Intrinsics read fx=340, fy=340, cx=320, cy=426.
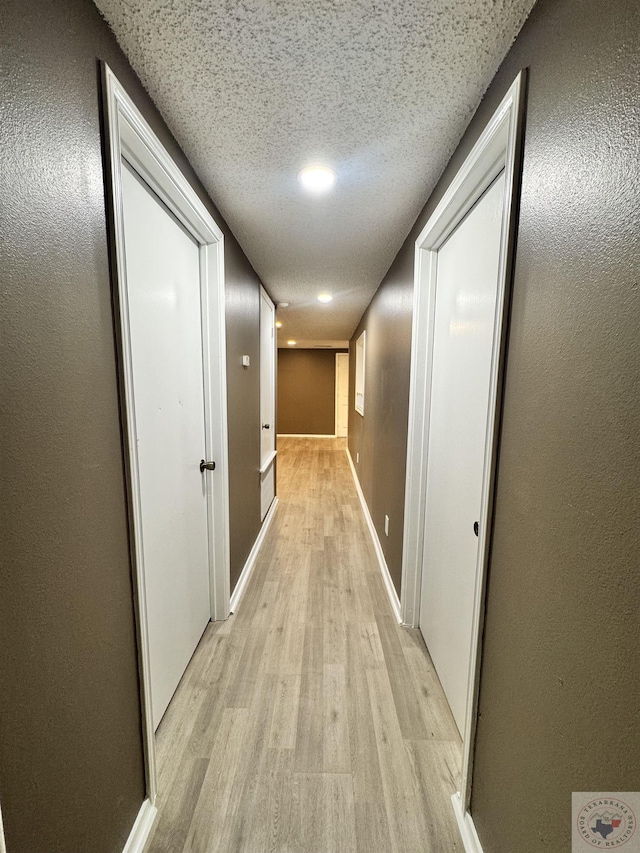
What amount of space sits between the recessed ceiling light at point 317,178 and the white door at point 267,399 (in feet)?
5.01

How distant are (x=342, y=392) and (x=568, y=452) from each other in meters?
7.47

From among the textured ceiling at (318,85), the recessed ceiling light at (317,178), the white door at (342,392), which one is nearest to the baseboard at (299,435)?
the white door at (342,392)

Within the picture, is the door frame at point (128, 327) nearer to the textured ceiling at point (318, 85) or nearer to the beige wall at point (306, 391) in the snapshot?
the textured ceiling at point (318, 85)

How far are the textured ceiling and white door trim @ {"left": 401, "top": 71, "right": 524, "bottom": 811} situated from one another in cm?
17

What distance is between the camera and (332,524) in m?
3.35

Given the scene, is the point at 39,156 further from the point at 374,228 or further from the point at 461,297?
the point at 374,228

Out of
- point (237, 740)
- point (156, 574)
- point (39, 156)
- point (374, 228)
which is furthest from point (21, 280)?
point (374, 228)

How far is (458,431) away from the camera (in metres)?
1.39

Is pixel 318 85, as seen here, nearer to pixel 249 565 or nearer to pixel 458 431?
pixel 458 431

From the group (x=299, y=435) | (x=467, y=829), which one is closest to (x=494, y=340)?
(x=467, y=829)

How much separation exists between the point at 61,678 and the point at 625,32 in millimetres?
1512

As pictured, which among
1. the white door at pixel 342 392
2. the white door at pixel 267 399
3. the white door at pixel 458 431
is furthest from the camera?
the white door at pixel 342 392

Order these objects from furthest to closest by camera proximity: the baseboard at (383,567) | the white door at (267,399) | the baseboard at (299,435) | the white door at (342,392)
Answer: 1. the baseboard at (299,435)
2. the white door at (342,392)
3. the white door at (267,399)
4. the baseboard at (383,567)

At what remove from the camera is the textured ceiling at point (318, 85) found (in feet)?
2.59
